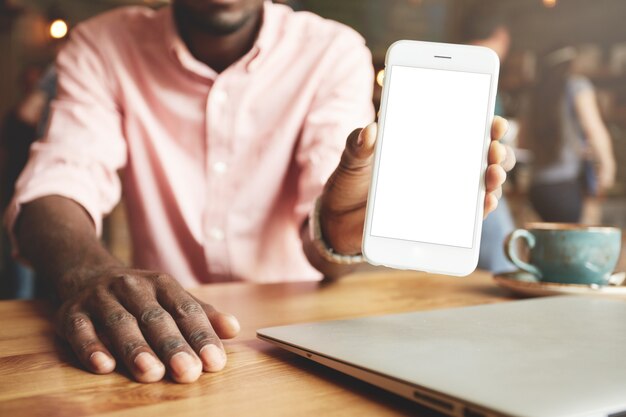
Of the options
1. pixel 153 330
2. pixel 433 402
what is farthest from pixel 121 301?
pixel 433 402

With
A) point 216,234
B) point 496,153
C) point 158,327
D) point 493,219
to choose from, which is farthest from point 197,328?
point 493,219

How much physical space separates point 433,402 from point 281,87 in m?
0.85

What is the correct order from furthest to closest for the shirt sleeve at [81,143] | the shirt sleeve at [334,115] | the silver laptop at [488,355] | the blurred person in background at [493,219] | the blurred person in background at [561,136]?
the blurred person in background at [561,136] → the blurred person in background at [493,219] → the shirt sleeve at [334,115] → the shirt sleeve at [81,143] → the silver laptop at [488,355]

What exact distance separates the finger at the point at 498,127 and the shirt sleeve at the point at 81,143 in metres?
0.58

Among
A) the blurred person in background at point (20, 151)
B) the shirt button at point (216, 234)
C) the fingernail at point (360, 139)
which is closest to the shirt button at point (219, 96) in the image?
the shirt button at point (216, 234)

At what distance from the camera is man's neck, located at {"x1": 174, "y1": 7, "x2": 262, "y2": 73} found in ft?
3.74

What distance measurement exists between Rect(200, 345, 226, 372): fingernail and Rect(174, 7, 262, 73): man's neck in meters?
0.80

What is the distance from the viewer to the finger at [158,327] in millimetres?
423

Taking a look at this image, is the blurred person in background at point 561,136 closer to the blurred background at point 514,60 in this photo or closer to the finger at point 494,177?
the blurred background at point 514,60

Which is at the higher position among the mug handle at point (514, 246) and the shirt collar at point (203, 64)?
the shirt collar at point (203, 64)

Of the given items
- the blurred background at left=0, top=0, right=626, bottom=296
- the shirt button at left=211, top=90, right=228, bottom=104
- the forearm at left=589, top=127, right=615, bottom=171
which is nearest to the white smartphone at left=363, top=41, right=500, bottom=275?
the shirt button at left=211, top=90, right=228, bottom=104

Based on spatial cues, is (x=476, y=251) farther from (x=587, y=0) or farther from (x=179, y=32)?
(x=587, y=0)

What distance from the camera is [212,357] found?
1.46 ft

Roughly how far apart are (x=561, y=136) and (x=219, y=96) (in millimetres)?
2194
